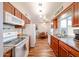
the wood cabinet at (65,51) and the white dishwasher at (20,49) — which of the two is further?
the white dishwasher at (20,49)

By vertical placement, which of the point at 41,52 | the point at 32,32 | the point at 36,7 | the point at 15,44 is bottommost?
the point at 41,52

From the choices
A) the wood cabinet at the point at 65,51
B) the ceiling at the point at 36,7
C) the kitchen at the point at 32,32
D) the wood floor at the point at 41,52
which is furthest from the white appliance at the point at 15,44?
the wood floor at the point at 41,52

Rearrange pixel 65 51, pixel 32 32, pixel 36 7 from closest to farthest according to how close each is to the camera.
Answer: pixel 65 51 → pixel 36 7 → pixel 32 32

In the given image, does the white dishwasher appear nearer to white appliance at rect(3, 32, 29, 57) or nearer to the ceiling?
white appliance at rect(3, 32, 29, 57)

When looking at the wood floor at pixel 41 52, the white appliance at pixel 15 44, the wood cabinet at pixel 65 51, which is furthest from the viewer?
the wood floor at pixel 41 52

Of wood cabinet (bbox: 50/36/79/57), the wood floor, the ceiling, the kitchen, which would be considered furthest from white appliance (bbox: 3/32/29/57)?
the wood floor

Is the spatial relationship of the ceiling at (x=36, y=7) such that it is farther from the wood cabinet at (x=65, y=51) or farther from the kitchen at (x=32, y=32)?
the wood cabinet at (x=65, y=51)

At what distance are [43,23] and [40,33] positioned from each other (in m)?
1.70

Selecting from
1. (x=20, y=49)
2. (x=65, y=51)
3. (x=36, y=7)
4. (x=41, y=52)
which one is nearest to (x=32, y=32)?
(x=36, y=7)

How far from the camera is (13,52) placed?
8.39 ft

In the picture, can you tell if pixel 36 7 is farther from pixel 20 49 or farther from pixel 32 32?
pixel 20 49

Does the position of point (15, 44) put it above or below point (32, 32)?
below

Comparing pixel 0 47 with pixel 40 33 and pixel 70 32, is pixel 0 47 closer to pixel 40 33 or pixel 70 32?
pixel 70 32

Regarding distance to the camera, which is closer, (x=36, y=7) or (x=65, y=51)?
(x=65, y=51)
